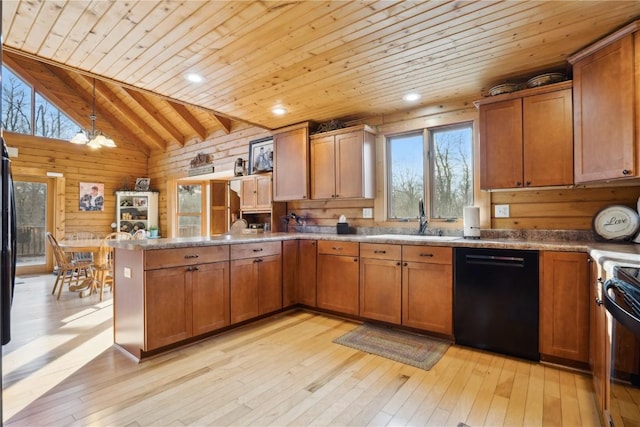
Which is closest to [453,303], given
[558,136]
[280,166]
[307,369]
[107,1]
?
[307,369]

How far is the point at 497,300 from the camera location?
2717 millimetres

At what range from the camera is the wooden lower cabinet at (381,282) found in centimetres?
326

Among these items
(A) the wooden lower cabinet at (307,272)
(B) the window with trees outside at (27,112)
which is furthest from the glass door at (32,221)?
(A) the wooden lower cabinet at (307,272)

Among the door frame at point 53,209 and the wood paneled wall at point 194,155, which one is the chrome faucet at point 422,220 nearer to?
the wood paneled wall at point 194,155

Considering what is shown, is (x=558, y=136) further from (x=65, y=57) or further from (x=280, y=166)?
(x=65, y=57)

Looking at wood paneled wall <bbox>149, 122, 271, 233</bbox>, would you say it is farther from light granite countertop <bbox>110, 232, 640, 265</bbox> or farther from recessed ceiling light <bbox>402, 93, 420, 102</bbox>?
light granite countertop <bbox>110, 232, 640, 265</bbox>

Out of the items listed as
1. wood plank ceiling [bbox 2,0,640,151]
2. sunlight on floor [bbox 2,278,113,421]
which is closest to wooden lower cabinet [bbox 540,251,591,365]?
wood plank ceiling [bbox 2,0,640,151]

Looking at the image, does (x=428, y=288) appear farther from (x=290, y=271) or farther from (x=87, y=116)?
(x=87, y=116)

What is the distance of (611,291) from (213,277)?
9.22 feet

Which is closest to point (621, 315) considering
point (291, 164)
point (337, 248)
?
point (337, 248)

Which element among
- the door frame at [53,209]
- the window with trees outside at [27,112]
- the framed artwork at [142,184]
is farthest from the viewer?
the framed artwork at [142,184]

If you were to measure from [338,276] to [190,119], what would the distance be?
14.5 feet

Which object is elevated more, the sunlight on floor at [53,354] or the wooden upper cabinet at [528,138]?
the wooden upper cabinet at [528,138]

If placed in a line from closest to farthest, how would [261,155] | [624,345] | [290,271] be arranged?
[624,345] → [290,271] → [261,155]
